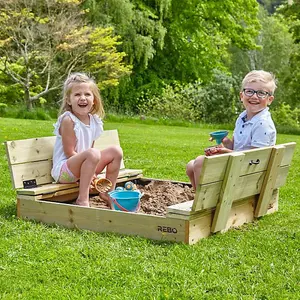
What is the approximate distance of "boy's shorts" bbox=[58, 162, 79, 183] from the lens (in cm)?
511

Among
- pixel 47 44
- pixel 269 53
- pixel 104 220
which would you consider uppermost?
pixel 104 220

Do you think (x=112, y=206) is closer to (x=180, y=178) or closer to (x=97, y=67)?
(x=180, y=178)

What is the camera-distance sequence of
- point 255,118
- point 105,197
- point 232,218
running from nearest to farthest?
point 232,218 < point 255,118 < point 105,197

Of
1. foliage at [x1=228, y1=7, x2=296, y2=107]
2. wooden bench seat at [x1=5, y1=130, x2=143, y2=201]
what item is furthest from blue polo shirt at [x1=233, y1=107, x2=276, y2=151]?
foliage at [x1=228, y1=7, x2=296, y2=107]

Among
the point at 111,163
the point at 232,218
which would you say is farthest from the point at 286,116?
the point at 232,218

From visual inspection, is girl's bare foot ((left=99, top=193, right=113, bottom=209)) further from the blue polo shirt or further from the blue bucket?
the blue polo shirt

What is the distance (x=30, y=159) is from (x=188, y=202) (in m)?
1.44

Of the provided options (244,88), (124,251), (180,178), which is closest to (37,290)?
(124,251)

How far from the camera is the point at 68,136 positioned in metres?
5.19

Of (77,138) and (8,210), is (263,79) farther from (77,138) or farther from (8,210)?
(8,210)

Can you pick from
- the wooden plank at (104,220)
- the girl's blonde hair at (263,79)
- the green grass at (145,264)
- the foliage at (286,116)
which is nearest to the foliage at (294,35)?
the foliage at (286,116)

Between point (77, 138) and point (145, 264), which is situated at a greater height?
point (77, 138)

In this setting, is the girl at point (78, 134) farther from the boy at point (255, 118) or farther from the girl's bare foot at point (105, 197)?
the boy at point (255, 118)

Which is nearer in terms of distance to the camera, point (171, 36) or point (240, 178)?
point (240, 178)
